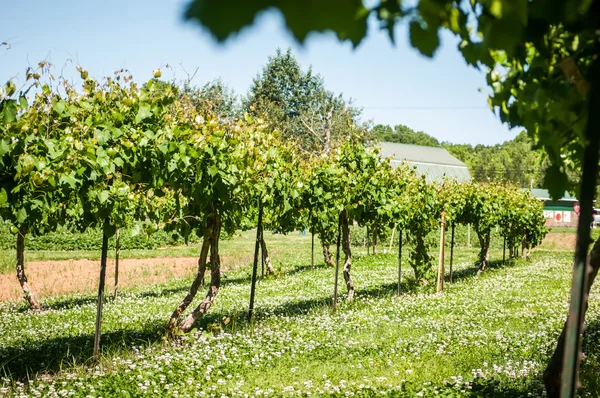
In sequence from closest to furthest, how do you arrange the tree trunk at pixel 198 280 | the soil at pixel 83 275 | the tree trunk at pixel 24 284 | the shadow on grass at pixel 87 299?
the tree trunk at pixel 198 280
the tree trunk at pixel 24 284
the shadow on grass at pixel 87 299
the soil at pixel 83 275

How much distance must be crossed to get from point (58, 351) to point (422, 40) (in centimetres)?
867

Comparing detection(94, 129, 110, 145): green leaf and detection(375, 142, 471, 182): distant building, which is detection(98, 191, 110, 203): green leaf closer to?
detection(94, 129, 110, 145): green leaf

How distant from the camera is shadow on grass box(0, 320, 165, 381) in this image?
7588 millimetres

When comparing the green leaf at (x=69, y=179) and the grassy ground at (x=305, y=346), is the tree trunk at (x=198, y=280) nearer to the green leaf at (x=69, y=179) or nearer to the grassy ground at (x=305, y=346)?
the grassy ground at (x=305, y=346)

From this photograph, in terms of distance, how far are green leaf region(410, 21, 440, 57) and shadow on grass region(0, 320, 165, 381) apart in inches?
273

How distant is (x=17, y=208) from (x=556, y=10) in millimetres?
6428

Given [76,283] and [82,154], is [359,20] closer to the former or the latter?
[82,154]

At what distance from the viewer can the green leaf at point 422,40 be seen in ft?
5.18

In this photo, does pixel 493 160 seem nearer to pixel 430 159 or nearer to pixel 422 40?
pixel 430 159

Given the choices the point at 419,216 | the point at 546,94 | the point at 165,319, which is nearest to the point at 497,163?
the point at 419,216

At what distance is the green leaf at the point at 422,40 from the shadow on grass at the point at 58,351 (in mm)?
6932

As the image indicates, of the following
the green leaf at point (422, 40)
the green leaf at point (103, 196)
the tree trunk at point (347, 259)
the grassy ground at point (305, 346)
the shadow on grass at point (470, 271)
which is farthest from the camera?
the shadow on grass at point (470, 271)

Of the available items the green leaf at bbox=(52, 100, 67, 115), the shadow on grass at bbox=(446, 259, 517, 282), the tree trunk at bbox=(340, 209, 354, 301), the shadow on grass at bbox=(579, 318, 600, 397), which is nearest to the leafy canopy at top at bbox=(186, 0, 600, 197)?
the shadow on grass at bbox=(579, 318, 600, 397)

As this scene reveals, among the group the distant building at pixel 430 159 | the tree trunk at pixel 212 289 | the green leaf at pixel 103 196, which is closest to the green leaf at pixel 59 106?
the green leaf at pixel 103 196
